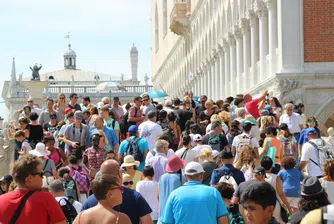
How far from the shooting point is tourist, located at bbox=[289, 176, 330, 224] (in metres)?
8.60

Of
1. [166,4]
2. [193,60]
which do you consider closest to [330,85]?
[193,60]

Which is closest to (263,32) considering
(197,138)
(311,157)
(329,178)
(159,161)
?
(197,138)

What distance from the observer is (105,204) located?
920 centimetres

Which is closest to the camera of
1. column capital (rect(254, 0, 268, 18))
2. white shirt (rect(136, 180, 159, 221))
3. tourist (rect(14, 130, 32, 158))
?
white shirt (rect(136, 180, 159, 221))

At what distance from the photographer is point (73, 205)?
12789 mm

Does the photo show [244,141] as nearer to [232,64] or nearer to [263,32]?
[263,32]

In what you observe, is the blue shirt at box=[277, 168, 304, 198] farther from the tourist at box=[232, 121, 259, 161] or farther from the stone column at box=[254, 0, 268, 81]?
the stone column at box=[254, 0, 268, 81]

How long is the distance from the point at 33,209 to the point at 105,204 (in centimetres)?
78

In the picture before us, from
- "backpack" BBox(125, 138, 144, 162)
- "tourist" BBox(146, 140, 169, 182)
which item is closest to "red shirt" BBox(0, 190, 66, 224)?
"tourist" BBox(146, 140, 169, 182)

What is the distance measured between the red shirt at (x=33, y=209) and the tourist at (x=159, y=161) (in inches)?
263

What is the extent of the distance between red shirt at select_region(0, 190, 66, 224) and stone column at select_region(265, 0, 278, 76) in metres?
24.1

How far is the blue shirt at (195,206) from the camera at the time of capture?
10.9 metres

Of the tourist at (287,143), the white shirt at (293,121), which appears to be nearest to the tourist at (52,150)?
the tourist at (287,143)

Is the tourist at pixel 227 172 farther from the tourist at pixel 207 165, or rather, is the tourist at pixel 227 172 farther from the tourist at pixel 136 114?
the tourist at pixel 136 114
